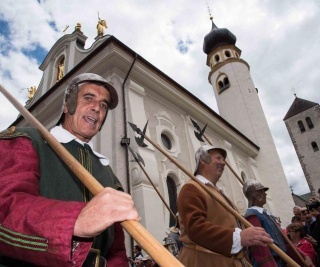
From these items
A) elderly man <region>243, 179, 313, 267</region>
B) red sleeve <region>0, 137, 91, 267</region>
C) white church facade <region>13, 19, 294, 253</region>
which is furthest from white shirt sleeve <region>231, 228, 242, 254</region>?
white church facade <region>13, 19, 294, 253</region>

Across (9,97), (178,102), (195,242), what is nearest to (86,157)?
(9,97)

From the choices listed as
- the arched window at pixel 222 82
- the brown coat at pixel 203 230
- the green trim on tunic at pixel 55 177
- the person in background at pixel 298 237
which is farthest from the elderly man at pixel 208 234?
the arched window at pixel 222 82

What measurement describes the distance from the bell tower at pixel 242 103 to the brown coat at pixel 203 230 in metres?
14.3

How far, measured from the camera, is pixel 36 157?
4.52 ft

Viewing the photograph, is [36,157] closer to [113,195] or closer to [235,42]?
[113,195]

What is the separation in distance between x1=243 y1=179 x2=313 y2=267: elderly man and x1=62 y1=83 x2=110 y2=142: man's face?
2.35 meters

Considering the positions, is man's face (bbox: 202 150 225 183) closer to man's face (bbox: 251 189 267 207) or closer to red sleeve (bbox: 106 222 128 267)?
man's face (bbox: 251 189 267 207)

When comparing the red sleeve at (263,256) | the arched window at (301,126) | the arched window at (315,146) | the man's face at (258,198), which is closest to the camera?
the red sleeve at (263,256)

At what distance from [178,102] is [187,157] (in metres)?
2.41

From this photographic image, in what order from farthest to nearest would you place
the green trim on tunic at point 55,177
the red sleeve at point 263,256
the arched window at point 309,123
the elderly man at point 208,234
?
the arched window at point 309,123 < the red sleeve at point 263,256 < the elderly man at point 208,234 < the green trim on tunic at point 55,177

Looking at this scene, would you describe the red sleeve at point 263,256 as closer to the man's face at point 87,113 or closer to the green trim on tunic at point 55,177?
the green trim on tunic at point 55,177

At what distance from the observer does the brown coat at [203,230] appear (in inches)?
101

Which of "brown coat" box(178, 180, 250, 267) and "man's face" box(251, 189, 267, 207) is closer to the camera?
"brown coat" box(178, 180, 250, 267)

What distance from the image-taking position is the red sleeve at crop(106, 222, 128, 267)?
1.79 m
